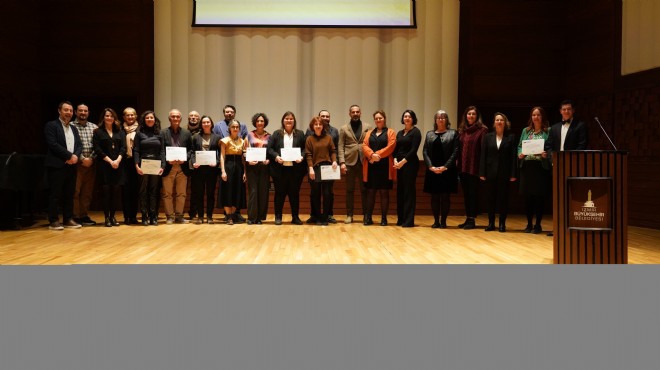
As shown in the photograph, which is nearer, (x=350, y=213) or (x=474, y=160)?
(x=474, y=160)

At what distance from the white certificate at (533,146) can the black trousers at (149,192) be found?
4201 mm

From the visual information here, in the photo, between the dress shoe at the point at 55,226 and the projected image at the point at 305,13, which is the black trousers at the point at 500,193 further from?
the dress shoe at the point at 55,226

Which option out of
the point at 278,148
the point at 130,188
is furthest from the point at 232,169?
the point at 130,188

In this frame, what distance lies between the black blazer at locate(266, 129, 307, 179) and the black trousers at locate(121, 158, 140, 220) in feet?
5.21

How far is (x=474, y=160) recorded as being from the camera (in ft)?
22.2

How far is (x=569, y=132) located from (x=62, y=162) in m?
5.32

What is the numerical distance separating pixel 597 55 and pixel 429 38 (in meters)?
2.47

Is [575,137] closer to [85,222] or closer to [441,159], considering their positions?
[441,159]

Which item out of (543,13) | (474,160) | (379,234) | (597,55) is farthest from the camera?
(543,13)

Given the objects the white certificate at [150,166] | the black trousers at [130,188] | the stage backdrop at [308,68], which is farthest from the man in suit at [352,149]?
the black trousers at [130,188]

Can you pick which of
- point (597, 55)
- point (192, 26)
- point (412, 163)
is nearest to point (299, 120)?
point (192, 26)

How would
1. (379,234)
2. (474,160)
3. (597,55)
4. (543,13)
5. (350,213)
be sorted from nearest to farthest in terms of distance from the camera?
(379,234)
(474,160)
(350,213)
(597,55)
(543,13)

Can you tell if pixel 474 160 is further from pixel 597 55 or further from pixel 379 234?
pixel 597 55

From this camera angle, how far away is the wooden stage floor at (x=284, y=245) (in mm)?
4504
